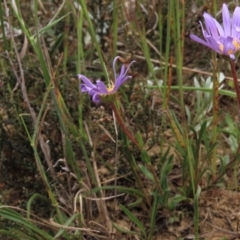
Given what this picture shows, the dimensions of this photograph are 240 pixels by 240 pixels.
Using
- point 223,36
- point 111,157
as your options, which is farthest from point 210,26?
point 111,157

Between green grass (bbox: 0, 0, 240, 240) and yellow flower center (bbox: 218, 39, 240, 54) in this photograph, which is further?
green grass (bbox: 0, 0, 240, 240)

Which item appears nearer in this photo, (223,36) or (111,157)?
(223,36)

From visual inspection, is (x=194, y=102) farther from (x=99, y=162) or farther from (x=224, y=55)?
(x=224, y=55)

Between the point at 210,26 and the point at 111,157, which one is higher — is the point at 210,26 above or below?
above

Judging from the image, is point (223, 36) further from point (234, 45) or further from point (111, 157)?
point (111, 157)

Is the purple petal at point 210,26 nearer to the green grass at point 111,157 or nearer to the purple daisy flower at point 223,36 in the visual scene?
the purple daisy flower at point 223,36

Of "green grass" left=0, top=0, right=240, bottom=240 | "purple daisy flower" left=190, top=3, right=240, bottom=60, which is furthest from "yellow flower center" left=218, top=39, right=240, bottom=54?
"green grass" left=0, top=0, right=240, bottom=240

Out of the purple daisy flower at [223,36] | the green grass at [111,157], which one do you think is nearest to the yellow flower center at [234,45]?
the purple daisy flower at [223,36]

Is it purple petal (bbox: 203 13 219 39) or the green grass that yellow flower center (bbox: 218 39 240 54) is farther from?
the green grass

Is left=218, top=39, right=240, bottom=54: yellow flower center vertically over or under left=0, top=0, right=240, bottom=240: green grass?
over
